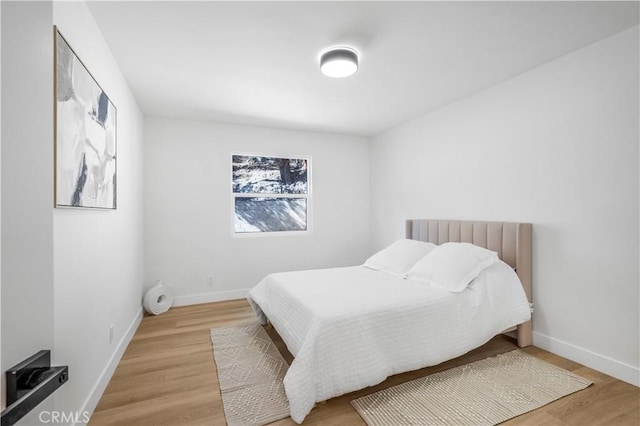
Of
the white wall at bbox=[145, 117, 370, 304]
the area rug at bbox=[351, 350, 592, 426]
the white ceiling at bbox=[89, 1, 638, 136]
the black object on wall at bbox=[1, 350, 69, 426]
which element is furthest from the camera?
the white wall at bbox=[145, 117, 370, 304]

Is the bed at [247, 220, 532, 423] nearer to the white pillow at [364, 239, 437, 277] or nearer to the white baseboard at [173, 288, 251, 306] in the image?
the white pillow at [364, 239, 437, 277]

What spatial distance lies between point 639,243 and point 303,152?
11.8 feet

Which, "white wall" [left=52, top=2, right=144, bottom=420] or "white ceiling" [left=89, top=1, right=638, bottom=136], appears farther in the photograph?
"white ceiling" [left=89, top=1, right=638, bottom=136]

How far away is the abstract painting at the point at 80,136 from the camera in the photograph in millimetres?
1310

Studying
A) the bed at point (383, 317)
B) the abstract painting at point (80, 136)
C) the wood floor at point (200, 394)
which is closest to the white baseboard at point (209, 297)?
the wood floor at point (200, 394)

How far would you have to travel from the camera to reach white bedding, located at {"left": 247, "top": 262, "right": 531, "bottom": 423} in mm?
1694

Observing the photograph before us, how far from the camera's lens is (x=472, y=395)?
1839 mm

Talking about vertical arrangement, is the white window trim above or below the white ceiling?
below

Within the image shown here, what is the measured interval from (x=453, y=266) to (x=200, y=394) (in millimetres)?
2126

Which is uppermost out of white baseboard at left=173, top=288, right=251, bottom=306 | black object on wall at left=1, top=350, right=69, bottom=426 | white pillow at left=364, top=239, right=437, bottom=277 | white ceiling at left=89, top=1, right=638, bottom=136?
white ceiling at left=89, top=1, right=638, bottom=136

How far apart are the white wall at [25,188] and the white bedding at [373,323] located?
1381 millimetres

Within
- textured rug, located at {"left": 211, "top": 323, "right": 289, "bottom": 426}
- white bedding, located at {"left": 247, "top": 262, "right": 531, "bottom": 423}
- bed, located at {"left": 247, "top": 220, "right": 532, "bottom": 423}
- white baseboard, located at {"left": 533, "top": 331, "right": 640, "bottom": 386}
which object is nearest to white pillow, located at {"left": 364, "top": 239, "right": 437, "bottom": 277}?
bed, located at {"left": 247, "top": 220, "right": 532, "bottom": 423}

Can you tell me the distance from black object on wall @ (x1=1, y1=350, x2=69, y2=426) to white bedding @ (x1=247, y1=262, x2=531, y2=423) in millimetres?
1350

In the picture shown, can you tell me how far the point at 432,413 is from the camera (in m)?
1.68
